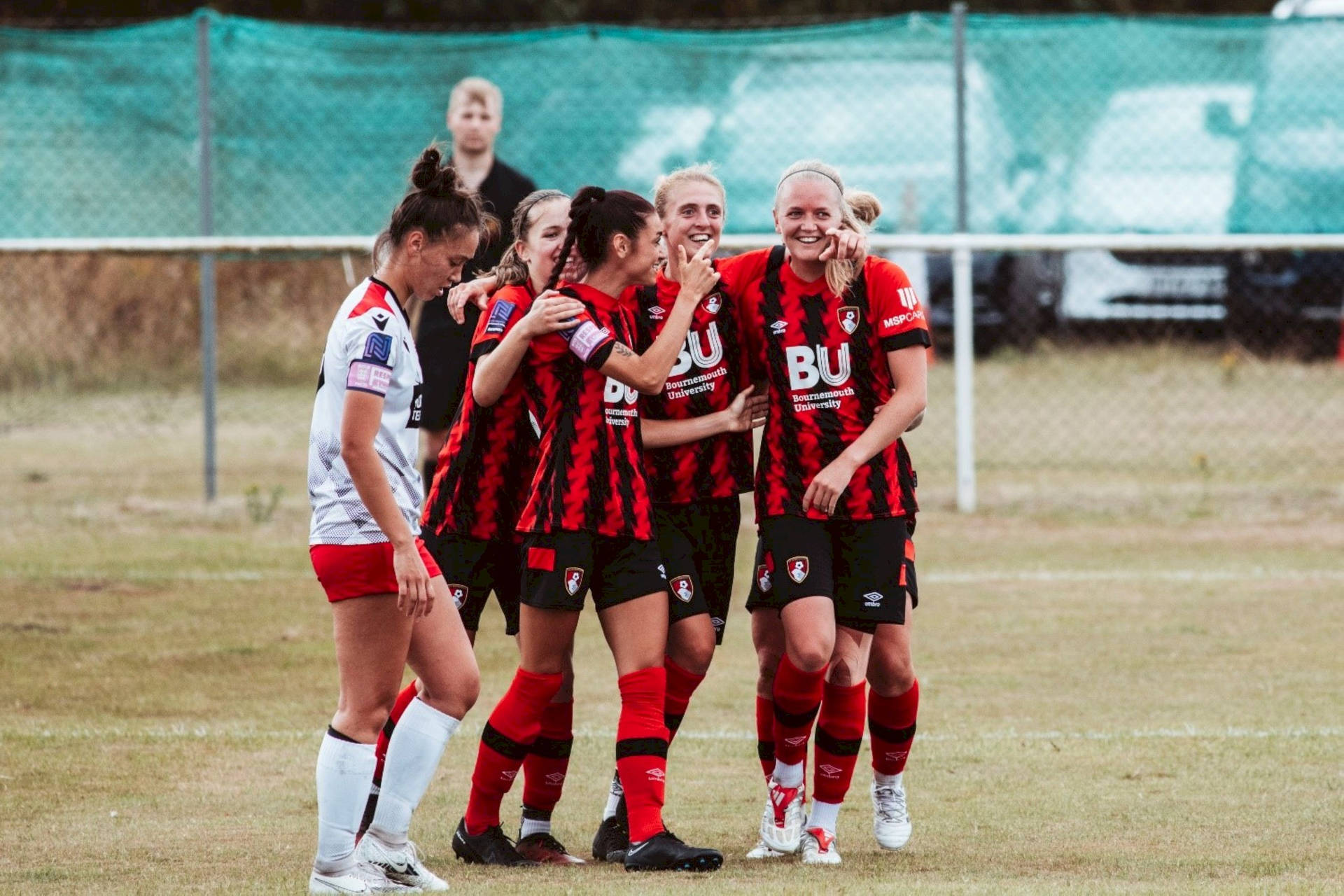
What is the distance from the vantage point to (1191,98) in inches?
468

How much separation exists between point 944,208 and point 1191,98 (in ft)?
5.35

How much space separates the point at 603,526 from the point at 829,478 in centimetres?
62

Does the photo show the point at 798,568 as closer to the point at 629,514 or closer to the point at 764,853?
the point at 629,514

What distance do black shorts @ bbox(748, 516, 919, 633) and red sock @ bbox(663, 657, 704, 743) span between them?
1.03ft

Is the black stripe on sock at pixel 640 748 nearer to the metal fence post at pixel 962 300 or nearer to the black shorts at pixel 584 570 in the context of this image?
the black shorts at pixel 584 570

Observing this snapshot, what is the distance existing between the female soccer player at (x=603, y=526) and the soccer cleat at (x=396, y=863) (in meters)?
0.39

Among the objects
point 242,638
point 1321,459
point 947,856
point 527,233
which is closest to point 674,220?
point 527,233

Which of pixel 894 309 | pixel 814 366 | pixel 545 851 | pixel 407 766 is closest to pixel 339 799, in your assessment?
pixel 407 766

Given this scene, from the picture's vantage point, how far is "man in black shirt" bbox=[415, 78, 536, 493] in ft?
29.7

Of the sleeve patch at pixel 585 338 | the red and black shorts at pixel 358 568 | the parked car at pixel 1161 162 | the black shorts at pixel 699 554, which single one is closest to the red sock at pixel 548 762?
the black shorts at pixel 699 554

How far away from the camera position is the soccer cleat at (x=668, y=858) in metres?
4.80

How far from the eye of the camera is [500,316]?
524cm

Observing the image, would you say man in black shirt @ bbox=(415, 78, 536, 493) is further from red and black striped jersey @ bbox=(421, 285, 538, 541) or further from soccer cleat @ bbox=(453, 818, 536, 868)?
soccer cleat @ bbox=(453, 818, 536, 868)

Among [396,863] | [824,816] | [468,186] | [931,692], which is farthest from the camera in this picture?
[468,186]
